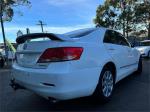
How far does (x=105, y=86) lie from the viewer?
632 cm

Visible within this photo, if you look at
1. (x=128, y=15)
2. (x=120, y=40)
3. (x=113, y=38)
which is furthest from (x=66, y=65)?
(x=128, y=15)

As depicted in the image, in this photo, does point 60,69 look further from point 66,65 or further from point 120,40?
point 120,40

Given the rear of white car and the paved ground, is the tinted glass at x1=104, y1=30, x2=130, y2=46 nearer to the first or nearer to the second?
the rear of white car

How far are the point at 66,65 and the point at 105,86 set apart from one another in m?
1.31

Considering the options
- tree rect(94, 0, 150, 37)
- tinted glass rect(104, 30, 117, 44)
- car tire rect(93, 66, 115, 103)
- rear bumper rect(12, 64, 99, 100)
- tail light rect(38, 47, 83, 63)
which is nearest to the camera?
rear bumper rect(12, 64, 99, 100)

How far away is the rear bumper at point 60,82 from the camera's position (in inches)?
209

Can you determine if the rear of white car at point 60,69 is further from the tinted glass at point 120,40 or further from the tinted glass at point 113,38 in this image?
the tinted glass at point 120,40

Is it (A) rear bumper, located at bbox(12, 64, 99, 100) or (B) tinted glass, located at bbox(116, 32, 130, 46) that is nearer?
(A) rear bumper, located at bbox(12, 64, 99, 100)

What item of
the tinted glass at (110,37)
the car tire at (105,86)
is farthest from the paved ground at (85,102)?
the tinted glass at (110,37)

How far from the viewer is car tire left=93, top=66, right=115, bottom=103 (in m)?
6.00

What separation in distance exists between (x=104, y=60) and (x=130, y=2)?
2981 centimetres

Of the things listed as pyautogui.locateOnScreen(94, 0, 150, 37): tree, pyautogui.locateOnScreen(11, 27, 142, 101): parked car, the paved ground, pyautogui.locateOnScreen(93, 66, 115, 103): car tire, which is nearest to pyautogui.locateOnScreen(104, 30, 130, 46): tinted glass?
pyautogui.locateOnScreen(11, 27, 142, 101): parked car

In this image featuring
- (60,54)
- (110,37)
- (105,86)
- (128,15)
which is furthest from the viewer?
(128,15)

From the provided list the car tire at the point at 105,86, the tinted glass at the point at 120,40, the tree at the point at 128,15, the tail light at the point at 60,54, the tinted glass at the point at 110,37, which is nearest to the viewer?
the tail light at the point at 60,54
